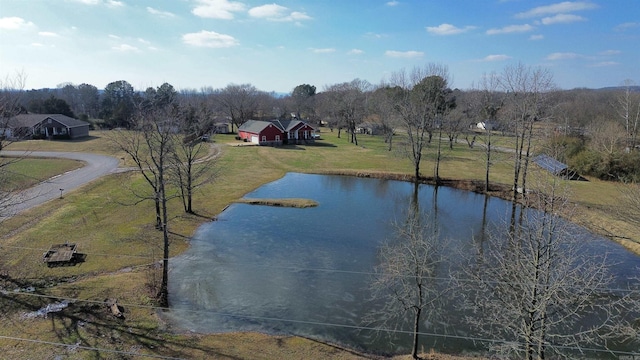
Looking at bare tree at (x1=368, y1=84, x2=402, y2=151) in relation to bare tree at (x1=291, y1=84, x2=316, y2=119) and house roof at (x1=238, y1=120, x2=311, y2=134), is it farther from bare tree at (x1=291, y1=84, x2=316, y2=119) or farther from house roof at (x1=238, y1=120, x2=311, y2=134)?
bare tree at (x1=291, y1=84, x2=316, y2=119)

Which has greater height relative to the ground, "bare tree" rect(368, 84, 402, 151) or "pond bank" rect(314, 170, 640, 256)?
"bare tree" rect(368, 84, 402, 151)

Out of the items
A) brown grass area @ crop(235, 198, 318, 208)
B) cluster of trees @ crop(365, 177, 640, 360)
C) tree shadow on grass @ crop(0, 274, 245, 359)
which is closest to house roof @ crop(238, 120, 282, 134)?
brown grass area @ crop(235, 198, 318, 208)

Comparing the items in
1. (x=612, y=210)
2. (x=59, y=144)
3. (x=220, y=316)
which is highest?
(x=59, y=144)

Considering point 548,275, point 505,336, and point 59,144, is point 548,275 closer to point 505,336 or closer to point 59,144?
point 505,336

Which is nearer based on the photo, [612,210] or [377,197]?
[612,210]

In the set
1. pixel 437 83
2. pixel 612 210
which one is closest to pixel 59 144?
pixel 437 83

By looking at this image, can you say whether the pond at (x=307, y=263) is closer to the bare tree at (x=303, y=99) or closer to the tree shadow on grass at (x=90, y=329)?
the tree shadow on grass at (x=90, y=329)
